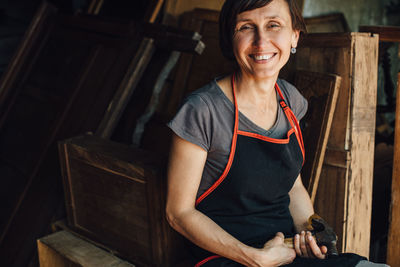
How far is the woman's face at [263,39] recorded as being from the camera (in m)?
1.57

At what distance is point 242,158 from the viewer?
1.57 metres

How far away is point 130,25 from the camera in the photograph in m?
2.99

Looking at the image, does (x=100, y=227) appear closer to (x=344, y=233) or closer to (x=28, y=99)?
(x=344, y=233)

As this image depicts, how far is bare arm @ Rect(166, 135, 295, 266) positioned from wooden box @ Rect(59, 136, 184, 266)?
252mm

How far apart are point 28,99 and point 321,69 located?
2377 mm

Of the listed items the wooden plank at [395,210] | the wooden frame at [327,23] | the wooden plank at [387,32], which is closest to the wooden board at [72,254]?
the wooden plank at [395,210]

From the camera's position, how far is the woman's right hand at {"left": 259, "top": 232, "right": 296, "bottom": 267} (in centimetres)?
149

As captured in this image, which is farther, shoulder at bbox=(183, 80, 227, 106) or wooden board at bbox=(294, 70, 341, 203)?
wooden board at bbox=(294, 70, 341, 203)

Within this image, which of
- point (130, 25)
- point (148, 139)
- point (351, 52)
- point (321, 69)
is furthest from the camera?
point (148, 139)

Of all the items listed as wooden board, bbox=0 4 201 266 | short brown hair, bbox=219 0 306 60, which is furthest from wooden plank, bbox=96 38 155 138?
short brown hair, bbox=219 0 306 60

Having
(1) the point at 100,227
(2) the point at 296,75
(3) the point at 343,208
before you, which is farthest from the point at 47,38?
(3) the point at 343,208

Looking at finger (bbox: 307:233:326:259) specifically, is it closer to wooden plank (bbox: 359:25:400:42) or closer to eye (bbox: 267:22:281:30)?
eye (bbox: 267:22:281:30)

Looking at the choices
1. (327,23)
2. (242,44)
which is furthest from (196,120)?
(327,23)

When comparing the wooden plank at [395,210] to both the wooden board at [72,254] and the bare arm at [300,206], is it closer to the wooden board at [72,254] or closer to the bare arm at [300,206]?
the bare arm at [300,206]
